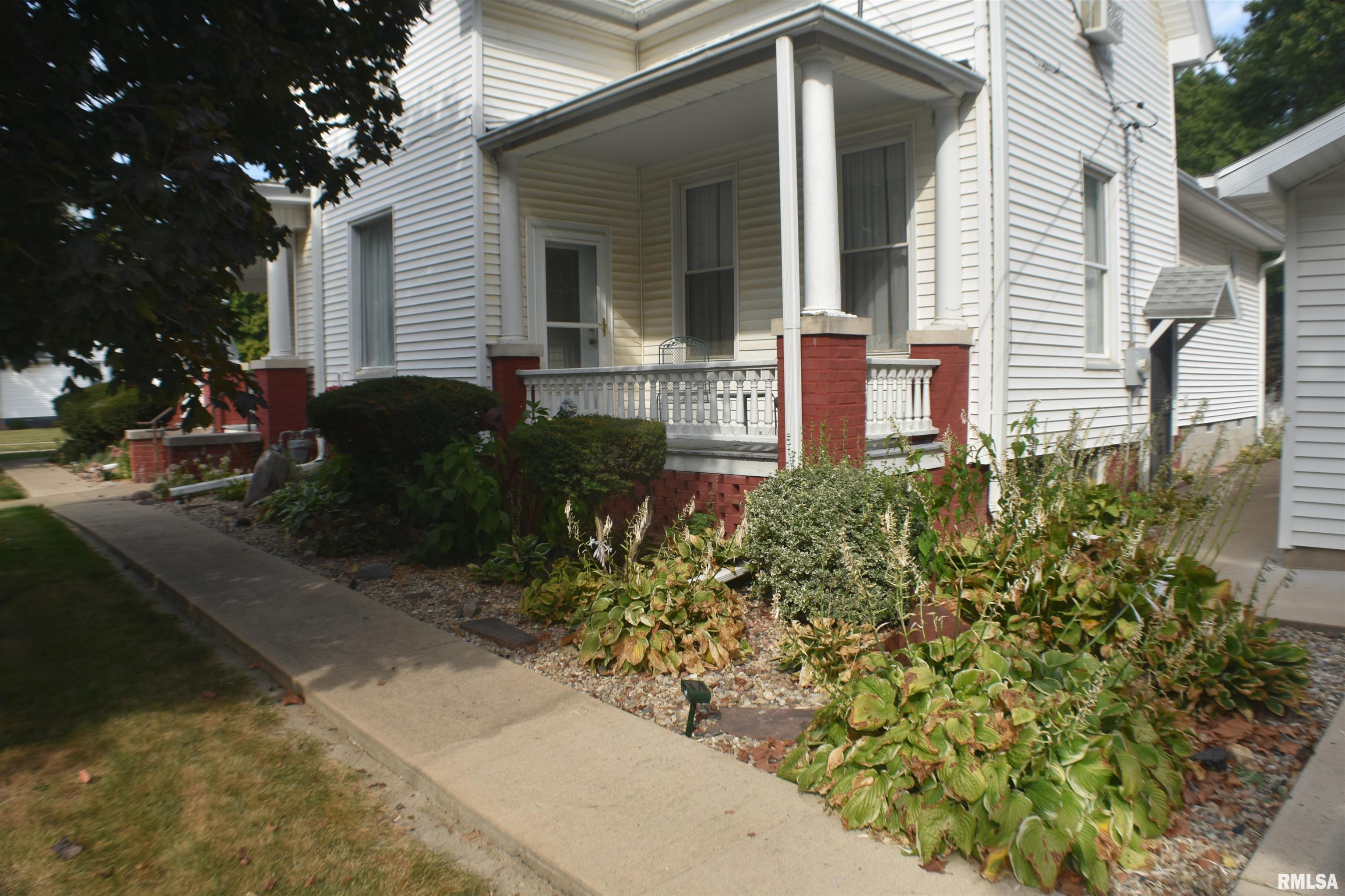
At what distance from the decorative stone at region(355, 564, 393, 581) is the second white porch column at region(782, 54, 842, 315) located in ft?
12.6

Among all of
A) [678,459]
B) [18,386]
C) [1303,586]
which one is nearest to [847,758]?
[678,459]

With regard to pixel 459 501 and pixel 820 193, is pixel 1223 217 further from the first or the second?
pixel 459 501

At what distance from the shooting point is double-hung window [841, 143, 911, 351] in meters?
8.69

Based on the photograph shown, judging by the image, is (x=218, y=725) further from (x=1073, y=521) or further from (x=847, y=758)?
(x=1073, y=521)

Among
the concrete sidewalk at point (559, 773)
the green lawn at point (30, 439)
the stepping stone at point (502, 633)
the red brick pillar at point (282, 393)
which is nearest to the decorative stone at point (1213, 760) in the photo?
the concrete sidewalk at point (559, 773)

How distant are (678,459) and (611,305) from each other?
4061mm

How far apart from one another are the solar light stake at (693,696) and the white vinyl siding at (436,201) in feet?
21.2

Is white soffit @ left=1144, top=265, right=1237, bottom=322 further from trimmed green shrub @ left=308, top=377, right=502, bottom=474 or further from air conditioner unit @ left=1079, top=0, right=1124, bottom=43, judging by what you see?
trimmed green shrub @ left=308, top=377, right=502, bottom=474

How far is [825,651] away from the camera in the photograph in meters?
4.75

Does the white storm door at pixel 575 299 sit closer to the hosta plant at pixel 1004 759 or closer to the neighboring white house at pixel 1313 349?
the neighboring white house at pixel 1313 349

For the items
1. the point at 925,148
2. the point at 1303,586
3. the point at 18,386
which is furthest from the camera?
the point at 18,386

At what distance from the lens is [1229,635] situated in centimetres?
410

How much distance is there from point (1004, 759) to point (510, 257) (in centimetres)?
793

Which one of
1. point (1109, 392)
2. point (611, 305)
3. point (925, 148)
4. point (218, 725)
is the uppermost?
point (925, 148)
